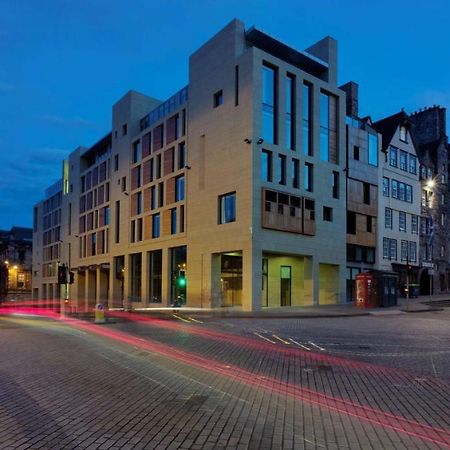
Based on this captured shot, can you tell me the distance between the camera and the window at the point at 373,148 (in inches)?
1796

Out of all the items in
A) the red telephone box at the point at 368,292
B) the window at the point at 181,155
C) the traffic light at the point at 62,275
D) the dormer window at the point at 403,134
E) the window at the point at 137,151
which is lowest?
the red telephone box at the point at 368,292

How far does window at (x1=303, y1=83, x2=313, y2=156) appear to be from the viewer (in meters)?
38.9

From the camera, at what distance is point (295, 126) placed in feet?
124

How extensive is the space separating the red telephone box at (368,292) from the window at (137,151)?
92.1 ft

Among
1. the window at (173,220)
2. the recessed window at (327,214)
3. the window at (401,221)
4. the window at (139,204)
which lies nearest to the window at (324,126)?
the recessed window at (327,214)

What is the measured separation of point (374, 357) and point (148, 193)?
4004 cm

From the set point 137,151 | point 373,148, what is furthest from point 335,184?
point 137,151

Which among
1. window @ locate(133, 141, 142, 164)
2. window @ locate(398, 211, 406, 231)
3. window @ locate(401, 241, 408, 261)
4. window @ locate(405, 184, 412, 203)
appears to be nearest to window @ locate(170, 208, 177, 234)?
window @ locate(133, 141, 142, 164)

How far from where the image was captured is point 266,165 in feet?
117

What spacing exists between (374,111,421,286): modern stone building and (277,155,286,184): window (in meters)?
13.5

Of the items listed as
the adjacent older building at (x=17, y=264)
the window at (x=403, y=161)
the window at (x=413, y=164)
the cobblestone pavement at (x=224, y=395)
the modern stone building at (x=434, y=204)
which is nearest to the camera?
the cobblestone pavement at (x=224, y=395)

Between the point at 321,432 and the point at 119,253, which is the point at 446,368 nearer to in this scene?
the point at 321,432

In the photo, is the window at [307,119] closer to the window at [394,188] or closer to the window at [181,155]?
the window at [181,155]

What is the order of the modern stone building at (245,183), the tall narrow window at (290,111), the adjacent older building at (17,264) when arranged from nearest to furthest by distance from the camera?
the modern stone building at (245,183) < the tall narrow window at (290,111) < the adjacent older building at (17,264)
